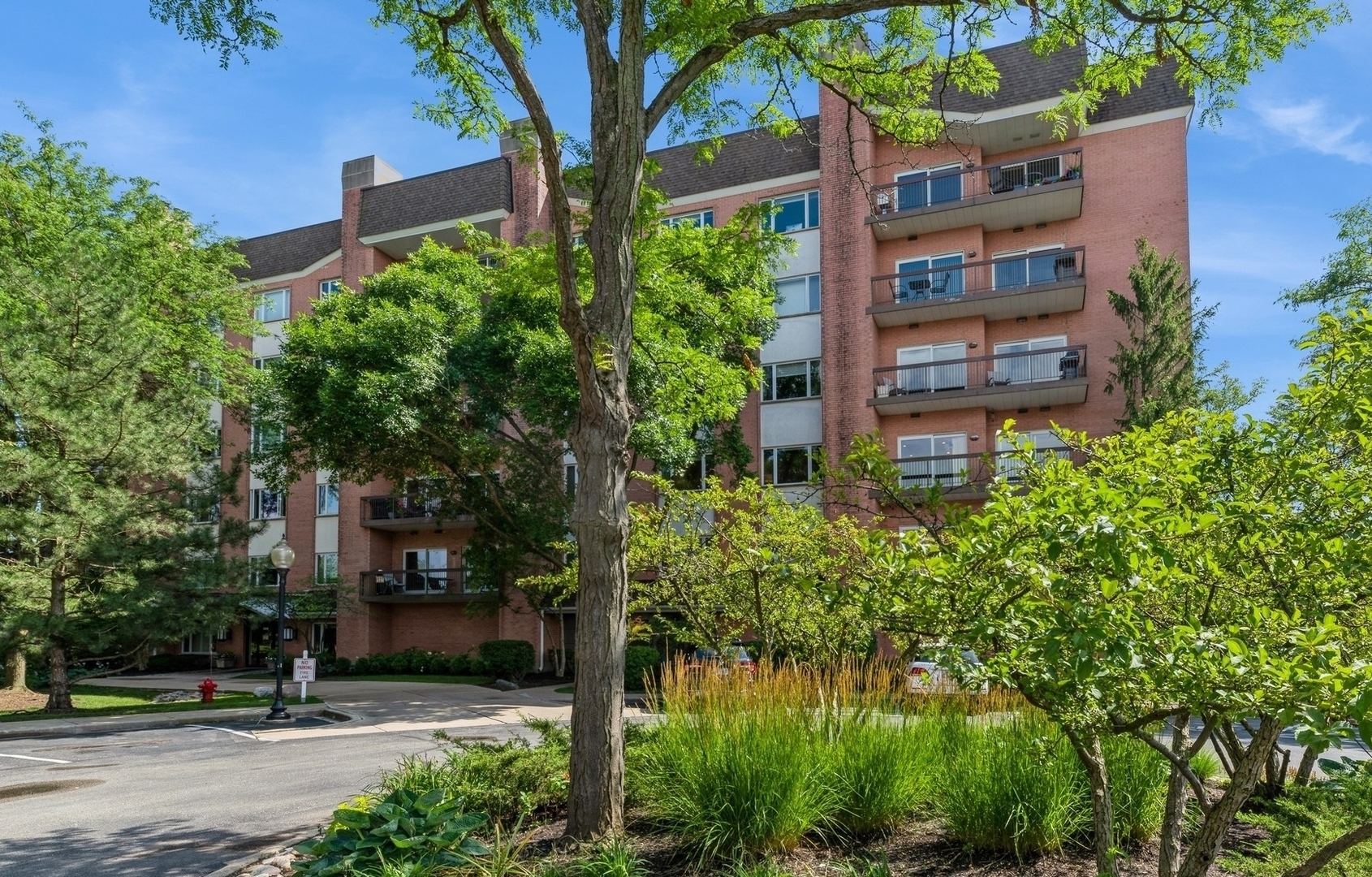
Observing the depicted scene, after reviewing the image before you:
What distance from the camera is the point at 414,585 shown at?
3553 cm

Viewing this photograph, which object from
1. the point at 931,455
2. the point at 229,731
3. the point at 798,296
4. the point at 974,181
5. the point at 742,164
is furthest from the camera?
the point at 742,164

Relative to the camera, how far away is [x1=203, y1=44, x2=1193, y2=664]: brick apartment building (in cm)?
2667

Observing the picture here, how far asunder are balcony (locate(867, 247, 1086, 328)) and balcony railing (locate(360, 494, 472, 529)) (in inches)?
614

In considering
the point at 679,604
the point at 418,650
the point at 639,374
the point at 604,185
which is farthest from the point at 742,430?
the point at 604,185

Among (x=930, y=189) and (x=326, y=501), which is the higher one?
(x=930, y=189)

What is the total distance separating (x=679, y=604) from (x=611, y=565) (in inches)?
173

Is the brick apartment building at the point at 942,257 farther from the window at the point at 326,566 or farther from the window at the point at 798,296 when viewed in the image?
the window at the point at 326,566

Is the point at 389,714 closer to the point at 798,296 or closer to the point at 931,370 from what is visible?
the point at 931,370

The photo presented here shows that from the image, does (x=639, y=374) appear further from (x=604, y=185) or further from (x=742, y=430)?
(x=604, y=185)

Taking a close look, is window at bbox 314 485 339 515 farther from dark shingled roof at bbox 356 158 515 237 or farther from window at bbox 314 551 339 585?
dark shingled roof at bbox 356 158 515 237

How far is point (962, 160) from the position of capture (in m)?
28.7

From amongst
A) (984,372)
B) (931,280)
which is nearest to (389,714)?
(984,372)

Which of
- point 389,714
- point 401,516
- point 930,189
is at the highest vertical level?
point 930,189

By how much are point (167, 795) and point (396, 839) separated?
21.7 ft
